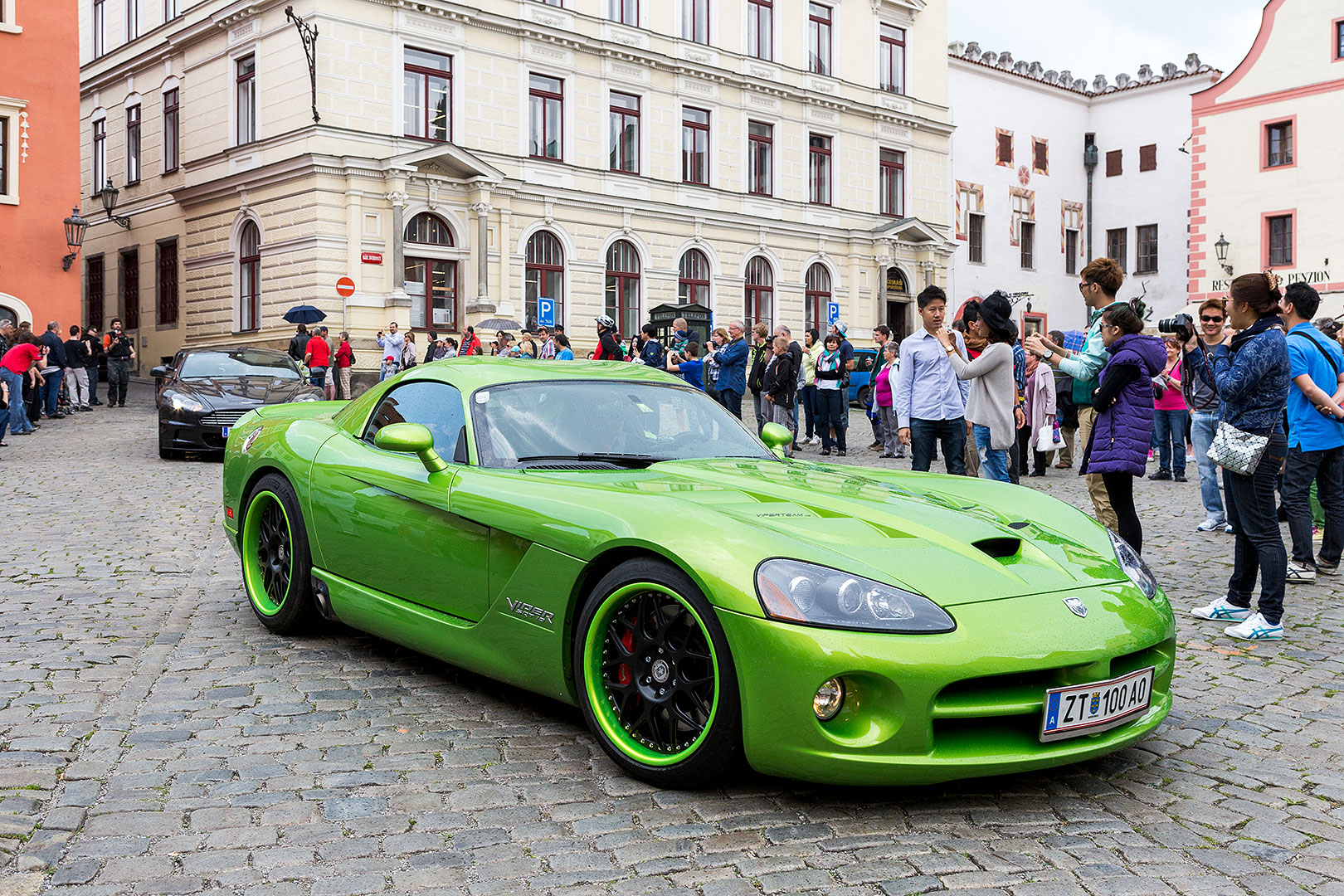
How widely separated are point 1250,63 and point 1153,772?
1559 inches

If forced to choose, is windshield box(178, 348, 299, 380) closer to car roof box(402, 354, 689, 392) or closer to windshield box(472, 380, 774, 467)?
car roof box(402, 354, 689, 392)

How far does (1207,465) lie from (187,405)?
11934 mm

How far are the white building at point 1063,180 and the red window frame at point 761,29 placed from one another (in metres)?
9.61

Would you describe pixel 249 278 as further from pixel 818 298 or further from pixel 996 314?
pixel 996 314

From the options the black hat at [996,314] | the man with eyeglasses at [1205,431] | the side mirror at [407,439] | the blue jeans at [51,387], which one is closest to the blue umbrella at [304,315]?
the blue jeans at [51,387]

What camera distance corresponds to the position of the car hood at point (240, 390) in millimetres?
15422

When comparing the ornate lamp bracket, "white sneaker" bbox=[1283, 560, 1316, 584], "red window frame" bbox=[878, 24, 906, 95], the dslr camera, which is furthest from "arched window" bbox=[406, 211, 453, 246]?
"white sneaker" bbox=[1283, 560, 1316, 584]

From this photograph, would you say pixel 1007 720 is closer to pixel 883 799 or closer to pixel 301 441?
pixel 883 799

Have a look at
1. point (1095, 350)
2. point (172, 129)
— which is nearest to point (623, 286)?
point (172, 129)

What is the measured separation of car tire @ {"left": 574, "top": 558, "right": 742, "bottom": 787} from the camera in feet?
11.7

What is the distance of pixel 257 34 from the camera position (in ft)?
99.8

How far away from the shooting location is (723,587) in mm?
3529

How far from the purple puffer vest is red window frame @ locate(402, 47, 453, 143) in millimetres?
25960

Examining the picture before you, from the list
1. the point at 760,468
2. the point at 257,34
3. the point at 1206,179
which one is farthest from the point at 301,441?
the point at 1206,179
